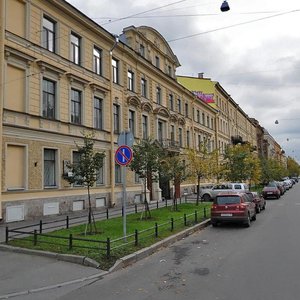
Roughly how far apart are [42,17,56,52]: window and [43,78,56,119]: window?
6.21 ft

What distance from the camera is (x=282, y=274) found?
827 centimetres

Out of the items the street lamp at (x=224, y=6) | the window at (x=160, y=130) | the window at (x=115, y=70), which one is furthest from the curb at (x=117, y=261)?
the window at (x=160, y=130)

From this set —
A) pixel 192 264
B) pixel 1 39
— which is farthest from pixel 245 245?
pixel 1 39

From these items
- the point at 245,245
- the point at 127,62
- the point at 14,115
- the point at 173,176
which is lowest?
the point at 245,245

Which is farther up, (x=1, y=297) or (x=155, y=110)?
(x=155, y=110)

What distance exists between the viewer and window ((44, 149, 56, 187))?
20797 mm

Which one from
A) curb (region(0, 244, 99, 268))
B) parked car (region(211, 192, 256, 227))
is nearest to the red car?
parked car (region(211, 192, 256, 227))

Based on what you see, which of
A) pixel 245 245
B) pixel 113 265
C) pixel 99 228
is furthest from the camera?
pixel 99 228

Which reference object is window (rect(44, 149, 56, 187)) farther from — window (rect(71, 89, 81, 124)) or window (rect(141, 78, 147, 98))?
window (rect(141, 78, 147, 98))

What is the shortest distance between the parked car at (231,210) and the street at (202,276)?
4.21 metres

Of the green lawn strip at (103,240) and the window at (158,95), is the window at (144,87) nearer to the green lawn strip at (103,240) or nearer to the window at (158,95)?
the window at (158,95)

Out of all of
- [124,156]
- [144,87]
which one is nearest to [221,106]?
[144,87]

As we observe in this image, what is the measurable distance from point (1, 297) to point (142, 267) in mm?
3415

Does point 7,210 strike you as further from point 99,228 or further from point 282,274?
point 282,274
